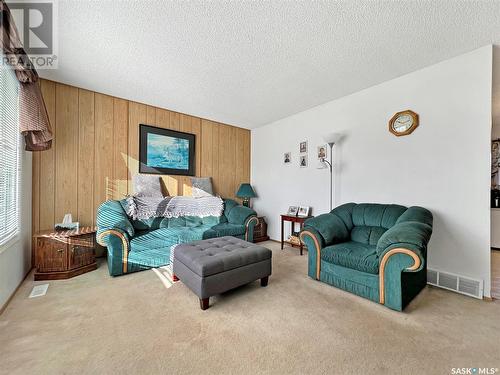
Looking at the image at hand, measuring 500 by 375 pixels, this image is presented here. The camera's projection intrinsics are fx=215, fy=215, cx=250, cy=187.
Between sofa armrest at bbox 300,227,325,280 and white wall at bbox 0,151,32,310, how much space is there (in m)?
2.87

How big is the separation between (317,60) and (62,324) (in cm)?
336

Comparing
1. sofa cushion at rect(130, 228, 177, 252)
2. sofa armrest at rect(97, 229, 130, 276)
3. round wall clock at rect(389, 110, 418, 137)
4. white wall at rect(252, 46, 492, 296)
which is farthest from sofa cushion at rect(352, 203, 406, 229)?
sofa armrest at rect(97, 229, 130, 276)

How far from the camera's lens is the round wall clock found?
2.59m

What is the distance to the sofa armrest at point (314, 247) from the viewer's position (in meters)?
2.44

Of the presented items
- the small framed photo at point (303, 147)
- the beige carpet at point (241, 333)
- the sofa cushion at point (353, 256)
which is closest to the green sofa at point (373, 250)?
the sofa cushion at point (353, 256)

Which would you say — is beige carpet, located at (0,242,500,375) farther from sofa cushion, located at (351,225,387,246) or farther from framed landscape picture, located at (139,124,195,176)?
framed landscape picture, located at (139,124,195,176)

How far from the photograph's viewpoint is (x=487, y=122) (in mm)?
2117

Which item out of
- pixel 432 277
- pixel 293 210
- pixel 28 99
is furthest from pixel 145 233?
pixel 432 277

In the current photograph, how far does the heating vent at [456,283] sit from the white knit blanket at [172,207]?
301 centimetres

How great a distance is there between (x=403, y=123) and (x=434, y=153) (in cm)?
51

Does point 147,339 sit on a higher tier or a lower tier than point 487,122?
lower

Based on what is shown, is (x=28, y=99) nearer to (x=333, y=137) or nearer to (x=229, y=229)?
(x=229, y=229)

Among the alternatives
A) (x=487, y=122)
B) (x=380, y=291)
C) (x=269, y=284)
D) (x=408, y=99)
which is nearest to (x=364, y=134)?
(x=408, y=99)

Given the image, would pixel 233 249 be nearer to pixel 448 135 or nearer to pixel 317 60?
pixel 317 60
